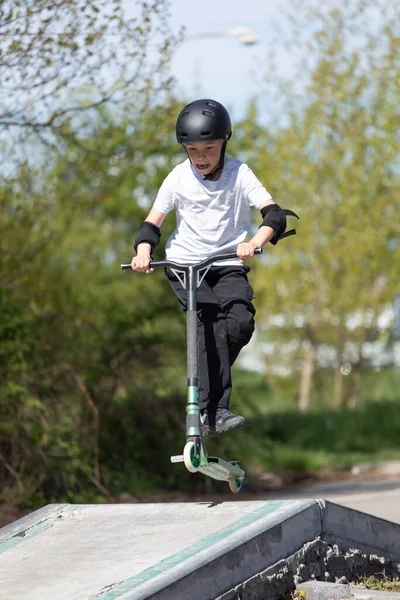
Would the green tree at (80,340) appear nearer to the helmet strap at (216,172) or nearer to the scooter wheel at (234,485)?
the scooter wheel at (234,485)

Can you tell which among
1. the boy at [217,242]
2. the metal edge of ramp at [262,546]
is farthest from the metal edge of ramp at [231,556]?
the boy at [217,242]

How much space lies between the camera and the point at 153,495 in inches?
529

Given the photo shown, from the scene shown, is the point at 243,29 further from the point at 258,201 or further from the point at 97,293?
the point at 258,201

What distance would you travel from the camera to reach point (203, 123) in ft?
19.4

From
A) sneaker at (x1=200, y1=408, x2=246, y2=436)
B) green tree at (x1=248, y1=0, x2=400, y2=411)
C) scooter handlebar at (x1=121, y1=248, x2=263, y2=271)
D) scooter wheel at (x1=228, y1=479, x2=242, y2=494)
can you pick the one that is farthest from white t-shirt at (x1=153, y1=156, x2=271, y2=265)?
green tree at (x1=248, y1=0, x2=400, y2=411)

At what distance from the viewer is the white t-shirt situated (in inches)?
244

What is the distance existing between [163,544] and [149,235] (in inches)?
76.0

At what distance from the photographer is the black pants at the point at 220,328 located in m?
6.23

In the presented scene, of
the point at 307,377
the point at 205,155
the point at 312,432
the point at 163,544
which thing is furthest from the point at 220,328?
the point at 307,377

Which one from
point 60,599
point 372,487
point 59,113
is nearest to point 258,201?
point 60,599

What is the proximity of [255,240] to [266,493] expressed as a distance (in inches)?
345

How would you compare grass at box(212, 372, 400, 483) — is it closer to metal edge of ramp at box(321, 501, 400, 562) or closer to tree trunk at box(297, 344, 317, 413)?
tree trunk at box(297, 344, 317, 413)

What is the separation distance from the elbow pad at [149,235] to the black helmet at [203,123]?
65 centimetres

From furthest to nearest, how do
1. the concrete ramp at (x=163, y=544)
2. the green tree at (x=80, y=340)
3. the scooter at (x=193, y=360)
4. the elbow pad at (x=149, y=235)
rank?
the green tree at (x=80, y=340), the elbow pad at (x=149, y=235), the scooter at (x=193, y=360), the concrete ramp at (x=163, y=544)
